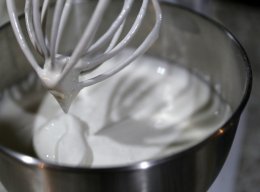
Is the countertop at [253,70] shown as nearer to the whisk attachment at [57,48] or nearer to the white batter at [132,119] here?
the white batter at [132,119]

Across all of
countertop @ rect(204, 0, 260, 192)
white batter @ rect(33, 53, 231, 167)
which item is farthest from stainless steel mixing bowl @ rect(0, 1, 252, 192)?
countertop @ rect(204, 0, 260, 192)

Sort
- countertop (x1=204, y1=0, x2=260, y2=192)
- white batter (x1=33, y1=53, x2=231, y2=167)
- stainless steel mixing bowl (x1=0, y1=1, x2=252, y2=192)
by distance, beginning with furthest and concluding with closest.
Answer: countertop (x1=204, y1=0, x2=260, y2=192) < white batter (x1=33, y1=53, x2=231, y2=167) < stainless steel mixing bowl (x1=0, y1=1, x2=252, y2=192)

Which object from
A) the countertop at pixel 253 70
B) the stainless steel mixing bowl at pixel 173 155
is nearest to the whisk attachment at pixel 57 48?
the stainless steel mixing bowl at pixel 173 155

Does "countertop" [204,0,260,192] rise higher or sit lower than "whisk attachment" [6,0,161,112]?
lower

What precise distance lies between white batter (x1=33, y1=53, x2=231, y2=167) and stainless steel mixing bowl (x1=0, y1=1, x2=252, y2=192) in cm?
3

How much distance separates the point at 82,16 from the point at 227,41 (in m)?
0.18

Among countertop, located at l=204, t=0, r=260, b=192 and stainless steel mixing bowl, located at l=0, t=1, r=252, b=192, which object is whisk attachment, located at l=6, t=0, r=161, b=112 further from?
countertop, located at l=204, t=0, r=260, b=192

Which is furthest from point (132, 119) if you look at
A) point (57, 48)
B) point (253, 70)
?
point (253, 70)

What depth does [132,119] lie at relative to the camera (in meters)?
0.55

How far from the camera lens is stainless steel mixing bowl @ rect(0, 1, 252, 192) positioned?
13.5 inches

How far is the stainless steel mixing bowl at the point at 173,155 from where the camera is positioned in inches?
13.5

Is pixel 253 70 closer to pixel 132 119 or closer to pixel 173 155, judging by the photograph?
pixel 132 119

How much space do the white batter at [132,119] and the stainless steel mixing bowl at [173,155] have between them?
0.09 feet

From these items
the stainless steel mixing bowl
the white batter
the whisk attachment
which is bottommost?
the white batter
